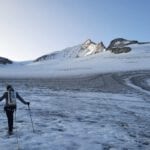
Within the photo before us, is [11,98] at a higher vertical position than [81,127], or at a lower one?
higher

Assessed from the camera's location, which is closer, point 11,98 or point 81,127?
point 11,98

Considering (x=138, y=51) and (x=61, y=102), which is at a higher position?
(x=138, y=51)

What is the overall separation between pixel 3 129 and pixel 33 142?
9.00 ft

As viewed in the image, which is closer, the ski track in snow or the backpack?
the ski track in snow

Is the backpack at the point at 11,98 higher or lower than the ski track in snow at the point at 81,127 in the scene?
higher

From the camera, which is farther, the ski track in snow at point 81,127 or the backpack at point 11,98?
the backpack at point 11,98

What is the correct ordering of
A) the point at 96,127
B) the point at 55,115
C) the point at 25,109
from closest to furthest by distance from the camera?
1. the point at 96,127
2. the point at 55,115
3. the point at 25,109

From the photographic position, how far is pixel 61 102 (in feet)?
94.7

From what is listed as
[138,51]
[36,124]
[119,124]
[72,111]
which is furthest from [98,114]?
[138,51]

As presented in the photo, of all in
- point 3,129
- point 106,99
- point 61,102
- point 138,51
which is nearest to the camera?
point 3,129

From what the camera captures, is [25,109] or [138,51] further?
[138,51]

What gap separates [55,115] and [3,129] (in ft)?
16.7

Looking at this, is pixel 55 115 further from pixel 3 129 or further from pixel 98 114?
pixel 3 129

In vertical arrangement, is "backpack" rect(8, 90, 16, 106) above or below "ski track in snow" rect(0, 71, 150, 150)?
above
